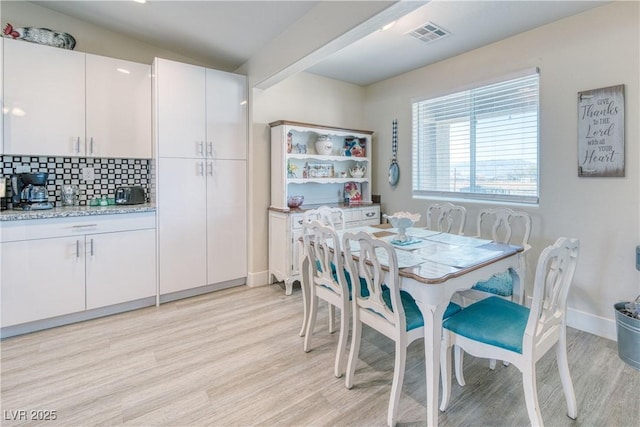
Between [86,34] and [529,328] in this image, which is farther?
[86,34]

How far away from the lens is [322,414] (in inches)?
67.2

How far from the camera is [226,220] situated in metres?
3.53

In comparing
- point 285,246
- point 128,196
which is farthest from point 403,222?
point 128,196

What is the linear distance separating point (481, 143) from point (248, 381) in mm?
3054

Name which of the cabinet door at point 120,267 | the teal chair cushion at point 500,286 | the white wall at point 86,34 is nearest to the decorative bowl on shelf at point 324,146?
the white wall at point 86,34

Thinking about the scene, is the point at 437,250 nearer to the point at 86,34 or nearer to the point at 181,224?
the point at 181,224

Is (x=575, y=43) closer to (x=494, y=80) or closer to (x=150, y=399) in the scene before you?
(x=494, y=80)

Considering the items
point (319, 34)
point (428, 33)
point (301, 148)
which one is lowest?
point (301, 148)

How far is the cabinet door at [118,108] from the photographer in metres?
2.91

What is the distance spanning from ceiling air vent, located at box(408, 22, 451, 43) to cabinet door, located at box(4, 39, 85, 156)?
2990 millimetres

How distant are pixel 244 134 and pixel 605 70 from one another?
326 centimetres

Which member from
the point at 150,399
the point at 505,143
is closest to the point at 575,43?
the point at 505,143

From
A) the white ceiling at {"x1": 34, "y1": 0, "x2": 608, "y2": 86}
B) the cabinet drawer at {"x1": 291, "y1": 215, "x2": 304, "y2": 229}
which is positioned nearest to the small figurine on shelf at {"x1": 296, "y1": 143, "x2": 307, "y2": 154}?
the cabinet drawer at {"x1": 291, "y1": 215, "x2": 304, "y2": 229}

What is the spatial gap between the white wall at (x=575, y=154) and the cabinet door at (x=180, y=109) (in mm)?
2876
